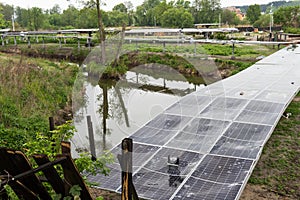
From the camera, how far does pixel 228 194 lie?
513 centimetres

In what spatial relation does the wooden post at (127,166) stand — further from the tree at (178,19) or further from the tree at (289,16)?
the tree at (289,16)

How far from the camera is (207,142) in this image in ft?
22.3

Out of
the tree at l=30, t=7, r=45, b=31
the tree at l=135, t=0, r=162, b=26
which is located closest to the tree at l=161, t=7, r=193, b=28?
the tree at l=135, t=0, r=162, b=26

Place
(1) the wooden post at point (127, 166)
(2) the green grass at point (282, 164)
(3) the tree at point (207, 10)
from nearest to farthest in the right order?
1. (1) the wooden post at point (127, 166)
2. (2) the green grass at point (282, 164)
3. (3) the tree at point (207, 10)

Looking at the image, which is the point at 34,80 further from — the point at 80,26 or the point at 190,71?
the point at 80,26

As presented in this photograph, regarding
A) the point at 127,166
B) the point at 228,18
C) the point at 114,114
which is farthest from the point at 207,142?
the point at 228,18

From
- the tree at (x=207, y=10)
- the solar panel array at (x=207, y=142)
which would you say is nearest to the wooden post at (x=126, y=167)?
the solar panel array at (x=207, y=142)

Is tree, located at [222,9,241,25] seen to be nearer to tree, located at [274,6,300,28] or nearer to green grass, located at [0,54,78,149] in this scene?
tree, located at [274,6,300,28]

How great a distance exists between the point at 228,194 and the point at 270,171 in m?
1.86

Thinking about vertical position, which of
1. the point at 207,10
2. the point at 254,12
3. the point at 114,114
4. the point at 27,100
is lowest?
the point at 114,114

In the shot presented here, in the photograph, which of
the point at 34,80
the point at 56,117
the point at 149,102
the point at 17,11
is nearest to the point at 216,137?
the point at 149,102

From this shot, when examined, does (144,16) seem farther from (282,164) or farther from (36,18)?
(282,164)

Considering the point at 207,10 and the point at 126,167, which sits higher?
the point at 207,10

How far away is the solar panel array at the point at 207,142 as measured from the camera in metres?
5.39
